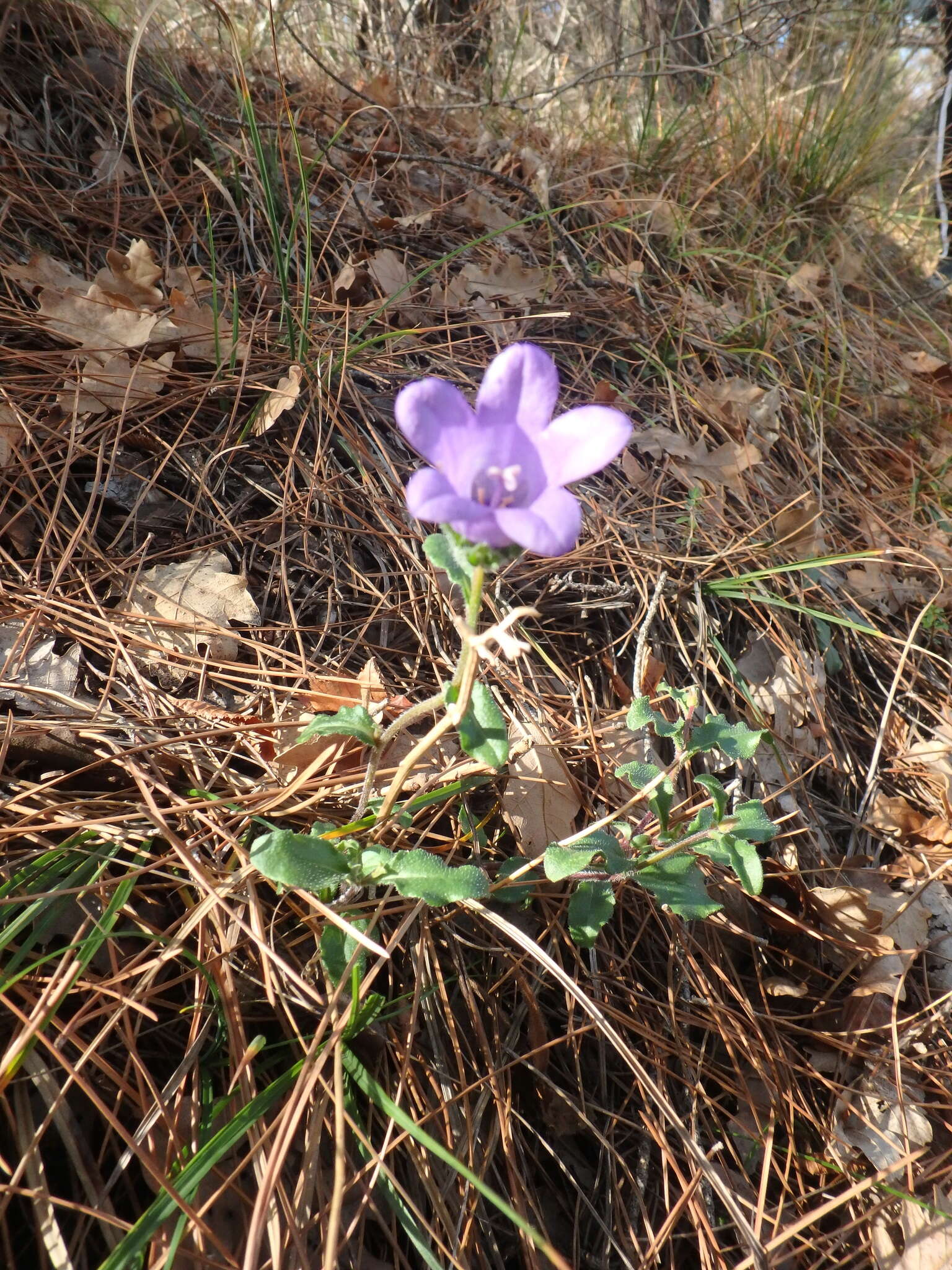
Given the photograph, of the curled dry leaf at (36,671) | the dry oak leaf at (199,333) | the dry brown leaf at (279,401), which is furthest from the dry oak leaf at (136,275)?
the curled dry leaf at (36,671)

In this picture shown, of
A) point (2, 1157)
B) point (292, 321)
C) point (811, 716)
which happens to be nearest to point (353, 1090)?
point (2, 1157)

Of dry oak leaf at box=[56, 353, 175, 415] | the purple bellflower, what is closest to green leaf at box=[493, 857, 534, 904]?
the purple bellflower

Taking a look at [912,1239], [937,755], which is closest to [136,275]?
[937,755]

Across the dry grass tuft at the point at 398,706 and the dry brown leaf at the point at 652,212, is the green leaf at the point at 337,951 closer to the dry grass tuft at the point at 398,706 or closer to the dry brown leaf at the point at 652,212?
the dry grass tuft at the point at 398,706

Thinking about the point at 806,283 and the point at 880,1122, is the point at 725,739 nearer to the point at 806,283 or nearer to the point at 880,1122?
the point at 880,1122

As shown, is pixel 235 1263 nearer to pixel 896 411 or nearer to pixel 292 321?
pixel 292 321

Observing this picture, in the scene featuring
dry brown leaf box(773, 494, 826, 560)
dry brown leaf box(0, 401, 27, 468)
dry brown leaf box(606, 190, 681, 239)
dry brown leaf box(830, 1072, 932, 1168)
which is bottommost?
dry brown leaf box(830, 1072, 932, 1168)

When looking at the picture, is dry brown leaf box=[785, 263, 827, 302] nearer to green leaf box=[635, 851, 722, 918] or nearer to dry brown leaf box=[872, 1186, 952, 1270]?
green leaf box=[635, 851, 722, 918]
